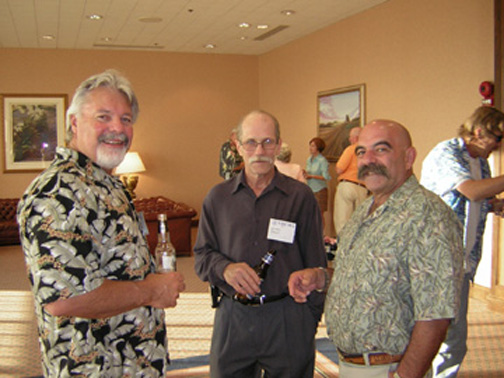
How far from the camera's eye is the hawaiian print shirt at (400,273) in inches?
60.9

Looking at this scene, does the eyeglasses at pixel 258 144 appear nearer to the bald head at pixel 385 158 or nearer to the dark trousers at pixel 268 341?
the bald head at pixel 385 158

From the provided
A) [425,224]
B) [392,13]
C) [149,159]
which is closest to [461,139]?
[425,224]

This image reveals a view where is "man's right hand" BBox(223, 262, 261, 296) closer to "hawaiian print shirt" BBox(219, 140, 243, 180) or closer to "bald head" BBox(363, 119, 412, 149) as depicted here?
"bald head" BBox(363, 119, 412, 149)

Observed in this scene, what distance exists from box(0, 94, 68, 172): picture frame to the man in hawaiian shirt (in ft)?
30.6

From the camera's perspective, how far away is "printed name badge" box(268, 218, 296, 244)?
6.97 ft

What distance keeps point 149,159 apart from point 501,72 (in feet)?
24.8

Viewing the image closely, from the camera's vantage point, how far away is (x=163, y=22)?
8.30 metres

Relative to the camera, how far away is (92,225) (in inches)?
58.0

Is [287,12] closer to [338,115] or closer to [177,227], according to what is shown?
[338,115]

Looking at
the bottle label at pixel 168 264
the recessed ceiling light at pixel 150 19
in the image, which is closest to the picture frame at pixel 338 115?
the recessed ceiling light at pixel 150 19

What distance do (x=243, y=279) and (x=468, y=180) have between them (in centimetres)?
163

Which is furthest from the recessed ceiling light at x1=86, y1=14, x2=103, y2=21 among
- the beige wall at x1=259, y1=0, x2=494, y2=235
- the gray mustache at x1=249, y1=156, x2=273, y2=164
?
the gray mustache at x1=249, y1=156, x2=273, y2=164

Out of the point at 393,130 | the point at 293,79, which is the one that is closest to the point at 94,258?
the point at 393,130

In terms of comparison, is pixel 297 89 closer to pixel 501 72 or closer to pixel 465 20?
pixel 465 20
